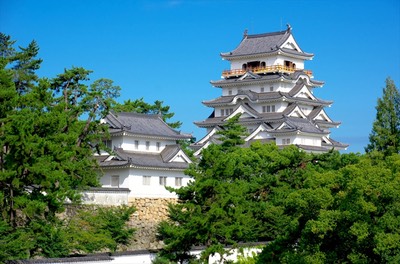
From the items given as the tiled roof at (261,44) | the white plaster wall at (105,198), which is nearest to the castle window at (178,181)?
the white plaster wall at (105,198)

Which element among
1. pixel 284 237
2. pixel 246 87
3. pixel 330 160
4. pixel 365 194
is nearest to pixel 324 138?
pixel 246 87

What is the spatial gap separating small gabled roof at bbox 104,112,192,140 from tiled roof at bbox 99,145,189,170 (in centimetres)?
87

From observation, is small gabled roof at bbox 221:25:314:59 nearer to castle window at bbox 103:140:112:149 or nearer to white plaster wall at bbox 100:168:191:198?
white plaster wall at bbox 100:168:191:198

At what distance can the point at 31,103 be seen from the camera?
26.8 m

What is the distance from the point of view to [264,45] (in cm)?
5353

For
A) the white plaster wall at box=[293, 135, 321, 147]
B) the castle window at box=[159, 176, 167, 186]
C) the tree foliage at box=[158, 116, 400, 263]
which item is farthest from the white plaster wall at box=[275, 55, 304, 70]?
the castle window at box=[159, 176, 167, 186]

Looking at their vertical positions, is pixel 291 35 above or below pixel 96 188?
above

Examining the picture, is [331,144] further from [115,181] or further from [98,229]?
[98,229]

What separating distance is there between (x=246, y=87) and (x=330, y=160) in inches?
814

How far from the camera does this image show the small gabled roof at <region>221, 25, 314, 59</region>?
5262cm

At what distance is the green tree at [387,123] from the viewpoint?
134 ft

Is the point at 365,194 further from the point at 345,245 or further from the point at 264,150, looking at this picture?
the point at 264,150

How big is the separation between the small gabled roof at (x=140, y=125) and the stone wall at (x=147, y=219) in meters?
3.41

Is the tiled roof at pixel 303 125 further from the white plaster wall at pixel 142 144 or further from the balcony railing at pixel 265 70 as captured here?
the white plaster wall at pixel 142 144
